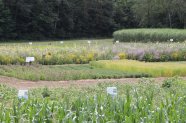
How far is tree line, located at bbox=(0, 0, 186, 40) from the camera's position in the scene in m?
54.2

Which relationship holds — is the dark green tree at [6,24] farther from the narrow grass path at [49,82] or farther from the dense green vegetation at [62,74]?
the narrow grass path at [49,82]

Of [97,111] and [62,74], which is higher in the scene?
[97,111]

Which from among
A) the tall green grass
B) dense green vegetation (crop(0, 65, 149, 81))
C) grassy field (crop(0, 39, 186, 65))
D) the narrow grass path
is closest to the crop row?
grassy field (crop(0, 39, 186, 65))

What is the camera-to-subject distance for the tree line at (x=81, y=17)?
54.2 meters

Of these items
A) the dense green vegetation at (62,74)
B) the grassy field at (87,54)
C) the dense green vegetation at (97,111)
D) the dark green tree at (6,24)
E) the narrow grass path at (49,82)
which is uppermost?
the dark green tree at (6,24)

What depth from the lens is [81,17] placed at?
61.1 metres

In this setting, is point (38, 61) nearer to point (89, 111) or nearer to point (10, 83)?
point (10, 83)

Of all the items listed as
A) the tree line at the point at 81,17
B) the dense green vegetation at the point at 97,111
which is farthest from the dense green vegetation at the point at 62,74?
the tree line at the point at 81,17

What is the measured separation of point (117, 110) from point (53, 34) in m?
51.9

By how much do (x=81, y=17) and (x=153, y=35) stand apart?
21189mm

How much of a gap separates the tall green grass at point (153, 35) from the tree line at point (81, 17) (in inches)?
446

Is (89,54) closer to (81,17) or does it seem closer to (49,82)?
(49,82)

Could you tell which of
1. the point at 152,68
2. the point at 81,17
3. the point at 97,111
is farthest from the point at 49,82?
the point at 81,17

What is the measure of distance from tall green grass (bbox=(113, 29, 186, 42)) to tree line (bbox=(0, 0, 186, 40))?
11319 millimetres
